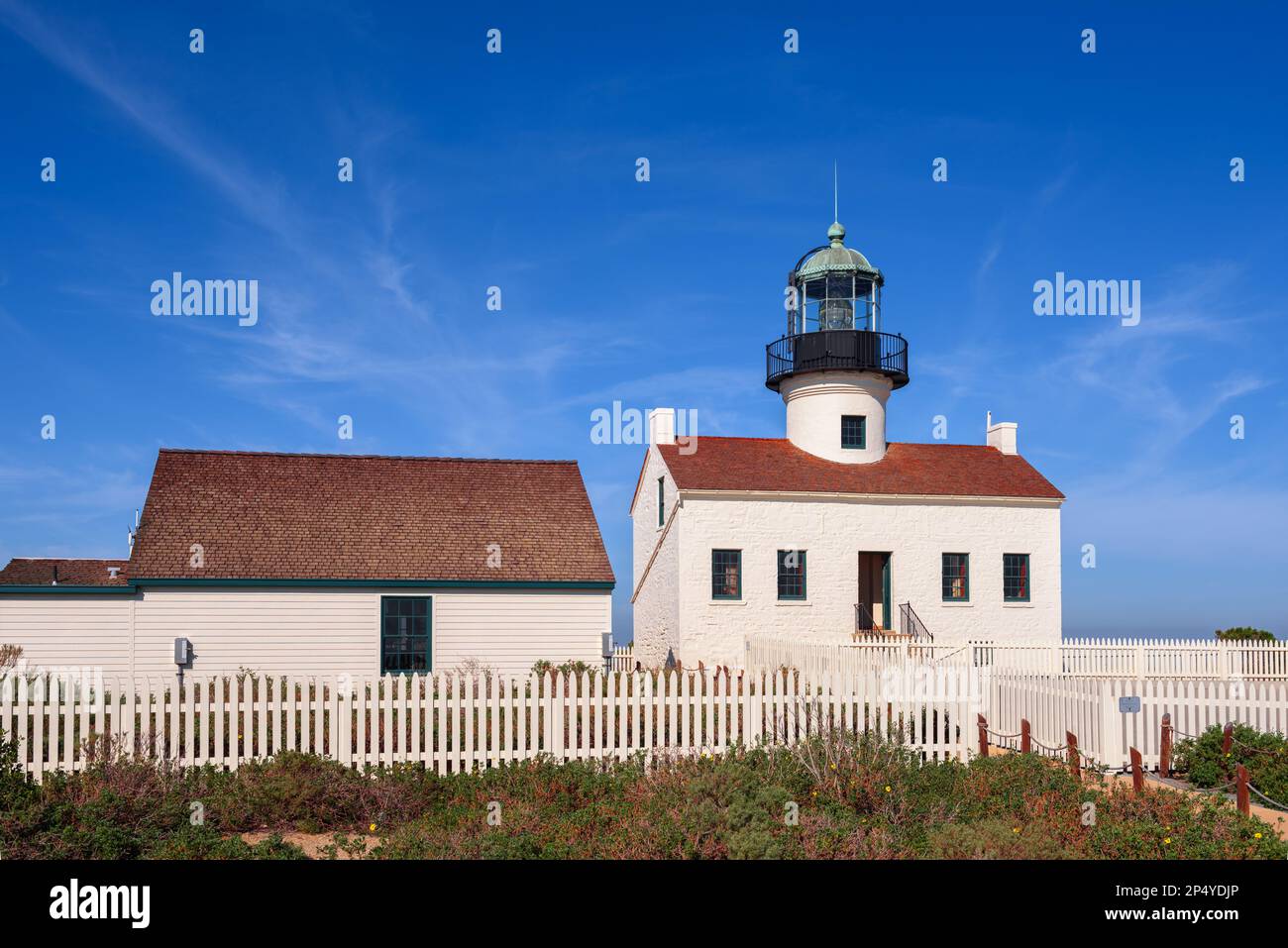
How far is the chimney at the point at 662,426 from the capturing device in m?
29.5

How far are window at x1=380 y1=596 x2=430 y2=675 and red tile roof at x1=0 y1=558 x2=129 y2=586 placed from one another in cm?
1998

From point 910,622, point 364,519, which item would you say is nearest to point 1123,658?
point 910,622

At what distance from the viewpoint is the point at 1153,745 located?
14.2 metres

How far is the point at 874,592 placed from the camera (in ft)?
101

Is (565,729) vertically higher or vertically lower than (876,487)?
lower

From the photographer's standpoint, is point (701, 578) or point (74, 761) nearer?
point (74, 761)

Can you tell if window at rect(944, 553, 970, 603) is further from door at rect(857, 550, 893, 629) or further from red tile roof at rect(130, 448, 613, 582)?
red tile roof at rect(130, 448, 613, 582)

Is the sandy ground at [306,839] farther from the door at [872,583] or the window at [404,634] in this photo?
the door at [872,583]

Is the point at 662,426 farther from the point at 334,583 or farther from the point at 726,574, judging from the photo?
the point at 334,583

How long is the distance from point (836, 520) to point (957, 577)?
362 centimetres

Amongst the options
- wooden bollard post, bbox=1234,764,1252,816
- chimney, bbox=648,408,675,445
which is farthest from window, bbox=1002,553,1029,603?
wooden bollard post, bbox=1234,764,1252,816
